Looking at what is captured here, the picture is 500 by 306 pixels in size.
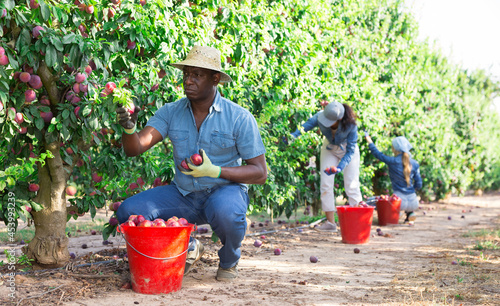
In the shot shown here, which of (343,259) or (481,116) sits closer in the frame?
(343,259)

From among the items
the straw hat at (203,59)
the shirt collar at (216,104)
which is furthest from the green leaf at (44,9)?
the shirt collar at (216,104)

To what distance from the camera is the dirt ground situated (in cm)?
277

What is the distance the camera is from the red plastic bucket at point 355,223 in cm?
503

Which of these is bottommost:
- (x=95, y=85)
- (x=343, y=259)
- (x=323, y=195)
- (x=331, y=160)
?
(x=343, y=259)

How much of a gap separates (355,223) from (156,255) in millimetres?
2898

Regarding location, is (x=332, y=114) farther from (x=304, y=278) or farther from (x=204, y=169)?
(x=204, y=169)

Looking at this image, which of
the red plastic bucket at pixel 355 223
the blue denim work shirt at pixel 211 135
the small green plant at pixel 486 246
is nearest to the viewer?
the blue denim work shirt at pixel 211 135

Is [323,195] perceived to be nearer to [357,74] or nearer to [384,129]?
[357,74]

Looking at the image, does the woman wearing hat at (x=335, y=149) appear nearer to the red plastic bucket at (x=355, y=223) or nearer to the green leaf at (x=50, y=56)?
the red plastic bucket at (x=355, y=223)

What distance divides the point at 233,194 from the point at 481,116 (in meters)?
12.1

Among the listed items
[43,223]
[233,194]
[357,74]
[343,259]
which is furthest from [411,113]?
[43,223]

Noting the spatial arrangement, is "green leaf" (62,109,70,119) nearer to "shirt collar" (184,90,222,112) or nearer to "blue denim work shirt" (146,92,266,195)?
"blue denim work shirt" (146,92,266,195)

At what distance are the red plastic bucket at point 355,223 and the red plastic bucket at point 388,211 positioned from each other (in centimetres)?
177

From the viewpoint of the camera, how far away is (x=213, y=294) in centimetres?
289
